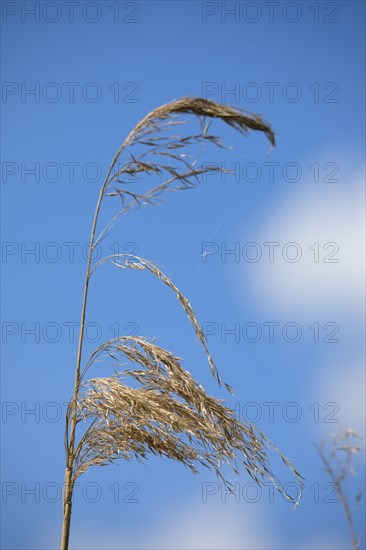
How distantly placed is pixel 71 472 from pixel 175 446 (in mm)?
403

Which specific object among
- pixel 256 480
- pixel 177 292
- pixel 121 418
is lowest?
pixel 256 480

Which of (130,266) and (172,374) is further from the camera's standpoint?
(130,266)

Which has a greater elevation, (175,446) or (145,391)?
(145,391)

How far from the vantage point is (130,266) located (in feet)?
9.52

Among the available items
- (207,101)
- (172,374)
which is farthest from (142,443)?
(207,101)

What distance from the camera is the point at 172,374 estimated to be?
2727 millimetres

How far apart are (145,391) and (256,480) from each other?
1.74 feet

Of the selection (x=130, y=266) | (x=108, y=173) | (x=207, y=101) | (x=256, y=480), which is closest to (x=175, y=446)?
(x=256, y=480)

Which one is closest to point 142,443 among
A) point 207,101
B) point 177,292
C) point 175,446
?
point 175,446

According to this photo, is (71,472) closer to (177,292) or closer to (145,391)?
(145,391)

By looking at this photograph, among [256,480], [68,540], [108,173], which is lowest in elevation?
[68,540]

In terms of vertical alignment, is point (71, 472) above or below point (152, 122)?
below

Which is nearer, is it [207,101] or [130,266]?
[207,101]

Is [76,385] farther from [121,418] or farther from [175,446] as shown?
[175,446]
